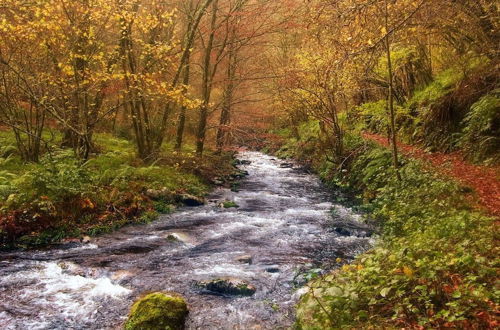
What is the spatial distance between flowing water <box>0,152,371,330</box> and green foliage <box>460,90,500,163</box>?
3966 millimetres

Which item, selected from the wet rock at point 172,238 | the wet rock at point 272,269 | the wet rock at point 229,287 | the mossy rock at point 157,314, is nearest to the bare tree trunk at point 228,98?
the wet rock at point 172,238

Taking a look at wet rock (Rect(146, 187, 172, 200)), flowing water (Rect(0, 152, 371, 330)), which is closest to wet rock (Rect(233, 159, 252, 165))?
wet rock (Rect(146, 187, 172, 200))

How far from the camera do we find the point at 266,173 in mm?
22641

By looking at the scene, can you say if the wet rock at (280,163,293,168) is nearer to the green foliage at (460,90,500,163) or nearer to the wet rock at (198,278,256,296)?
the green foliage at (460,90,500,163)

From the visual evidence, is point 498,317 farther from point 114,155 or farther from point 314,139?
point 314,139

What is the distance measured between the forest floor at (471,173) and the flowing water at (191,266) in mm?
2829

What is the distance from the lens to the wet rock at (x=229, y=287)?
24.8ft

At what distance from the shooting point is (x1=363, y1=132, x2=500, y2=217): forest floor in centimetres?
880

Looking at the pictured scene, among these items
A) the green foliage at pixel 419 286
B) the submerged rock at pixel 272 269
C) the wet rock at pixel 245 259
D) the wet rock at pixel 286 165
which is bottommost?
the submerged rock at pixel 272 269

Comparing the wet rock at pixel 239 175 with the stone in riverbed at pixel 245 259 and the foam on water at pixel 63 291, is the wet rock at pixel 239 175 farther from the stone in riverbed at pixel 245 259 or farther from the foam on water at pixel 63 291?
the foam on water at pixel 63 291

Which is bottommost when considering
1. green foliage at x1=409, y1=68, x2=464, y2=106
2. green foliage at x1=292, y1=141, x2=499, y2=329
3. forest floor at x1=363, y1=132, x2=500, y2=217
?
green foliage at x1=292, y1=141, x2=499, y2=329

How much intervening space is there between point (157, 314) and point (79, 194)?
648 centimetres

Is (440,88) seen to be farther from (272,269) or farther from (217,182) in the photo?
(272,269)

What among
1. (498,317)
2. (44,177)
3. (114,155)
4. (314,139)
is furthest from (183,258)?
(314,139)
